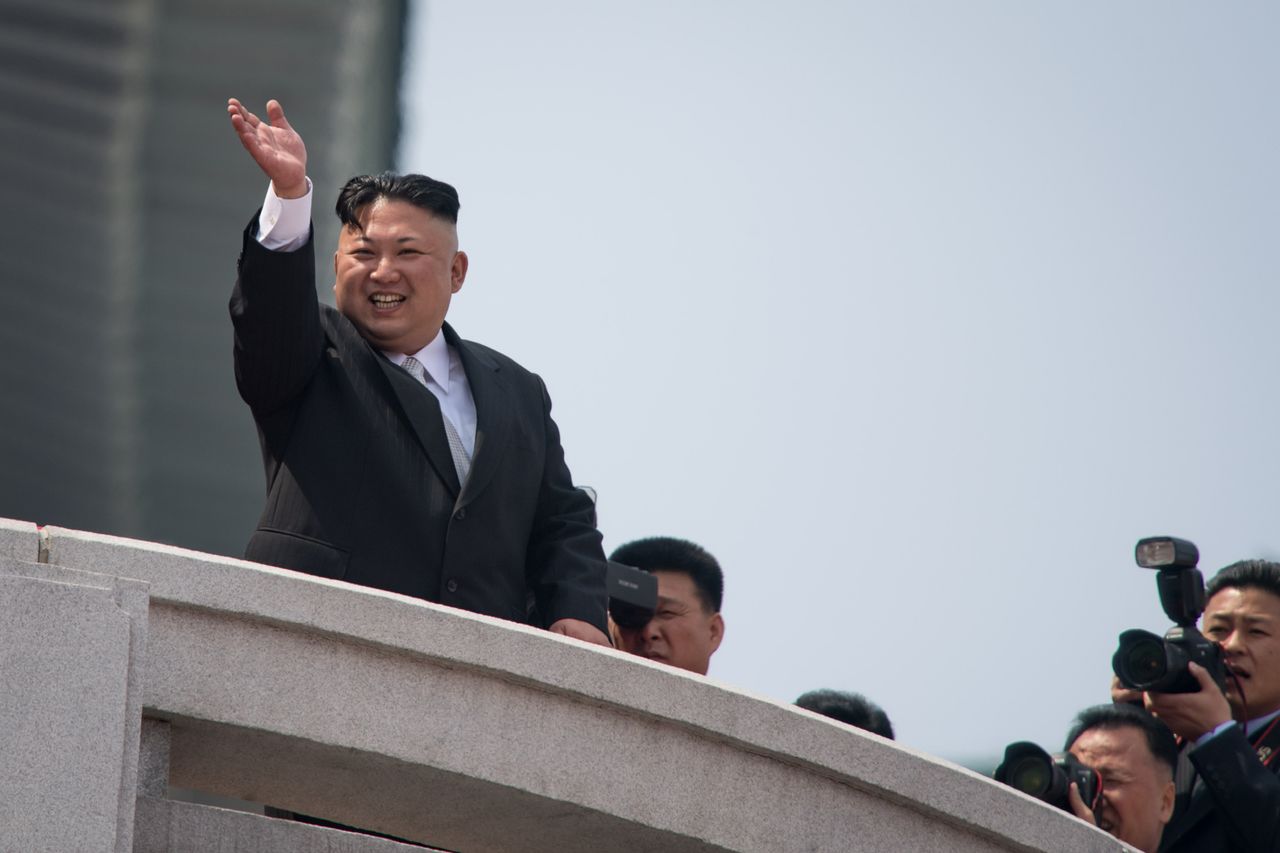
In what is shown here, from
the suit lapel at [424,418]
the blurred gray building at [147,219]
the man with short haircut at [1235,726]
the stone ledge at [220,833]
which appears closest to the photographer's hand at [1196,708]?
the man with short haircut at [1235,726]

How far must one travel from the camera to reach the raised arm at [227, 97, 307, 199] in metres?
3.89

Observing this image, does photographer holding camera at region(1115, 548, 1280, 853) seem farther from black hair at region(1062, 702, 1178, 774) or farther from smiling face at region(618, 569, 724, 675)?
smiling face at region(618, 569, 724, 675)

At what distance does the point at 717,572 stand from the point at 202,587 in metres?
3.29

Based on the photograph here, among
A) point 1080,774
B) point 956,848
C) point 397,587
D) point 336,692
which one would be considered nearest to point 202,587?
point 336,692

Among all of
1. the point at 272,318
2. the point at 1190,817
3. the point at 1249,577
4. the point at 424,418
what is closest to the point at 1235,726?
the point at 1190,817

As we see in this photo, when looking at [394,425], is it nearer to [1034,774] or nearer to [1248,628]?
[1034,774]

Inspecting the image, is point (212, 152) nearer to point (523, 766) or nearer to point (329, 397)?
point (329, 397)

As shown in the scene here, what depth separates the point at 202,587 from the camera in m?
3.29

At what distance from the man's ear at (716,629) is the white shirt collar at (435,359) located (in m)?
2.21

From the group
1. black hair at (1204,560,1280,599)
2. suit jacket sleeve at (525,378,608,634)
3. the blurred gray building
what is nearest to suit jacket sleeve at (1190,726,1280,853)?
black hair at (1204,560,1280,599)

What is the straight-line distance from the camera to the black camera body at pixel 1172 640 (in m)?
4.76

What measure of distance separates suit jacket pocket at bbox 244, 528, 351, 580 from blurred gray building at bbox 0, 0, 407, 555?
5.46m

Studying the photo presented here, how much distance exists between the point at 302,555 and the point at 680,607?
2.50 metres

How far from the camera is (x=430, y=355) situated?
4.31 m
